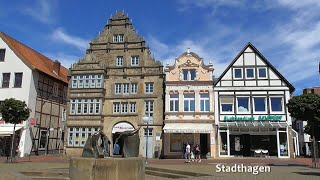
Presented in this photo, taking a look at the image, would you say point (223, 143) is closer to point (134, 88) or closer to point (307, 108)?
point (134, 88)

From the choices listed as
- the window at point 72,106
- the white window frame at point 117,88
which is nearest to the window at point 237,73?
the white window frame at point 117,88

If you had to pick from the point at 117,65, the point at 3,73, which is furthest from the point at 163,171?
the point at 3,73

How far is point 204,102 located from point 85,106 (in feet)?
43.1

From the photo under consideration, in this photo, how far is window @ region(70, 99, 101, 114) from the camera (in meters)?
38.0

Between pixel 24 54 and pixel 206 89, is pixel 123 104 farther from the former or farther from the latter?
pixel 24 54

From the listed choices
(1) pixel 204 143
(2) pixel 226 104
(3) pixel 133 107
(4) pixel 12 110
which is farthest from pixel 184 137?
(4) pixel 12 110

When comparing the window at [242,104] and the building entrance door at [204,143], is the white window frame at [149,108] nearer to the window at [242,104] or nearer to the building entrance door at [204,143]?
the building entrance door at [204,143]

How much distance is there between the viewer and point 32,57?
4203 centimetres

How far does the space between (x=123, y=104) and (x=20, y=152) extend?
39.5 ft

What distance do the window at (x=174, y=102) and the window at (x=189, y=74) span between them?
2.17 meters

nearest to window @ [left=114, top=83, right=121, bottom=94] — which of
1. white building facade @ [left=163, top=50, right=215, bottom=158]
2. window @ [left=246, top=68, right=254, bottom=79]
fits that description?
white building facade @ [left=163, top=50, right=215, bottom=158]

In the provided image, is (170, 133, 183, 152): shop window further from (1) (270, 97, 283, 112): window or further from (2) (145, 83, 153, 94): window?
(1) (270, 97, 283, 112): window

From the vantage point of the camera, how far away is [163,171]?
1867 cm

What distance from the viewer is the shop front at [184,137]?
34.8m
